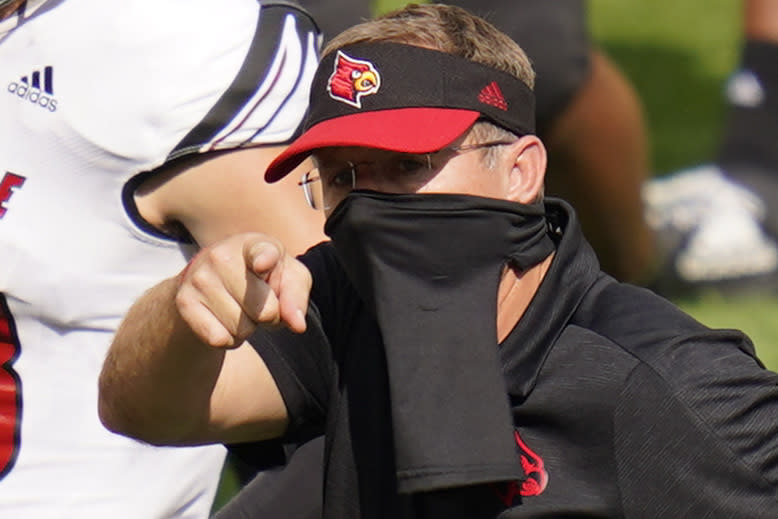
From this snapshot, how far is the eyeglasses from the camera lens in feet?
7.19

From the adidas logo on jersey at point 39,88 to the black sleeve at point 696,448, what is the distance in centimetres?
103

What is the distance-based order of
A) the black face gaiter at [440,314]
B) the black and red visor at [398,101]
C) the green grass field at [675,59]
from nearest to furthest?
the black face gaiter at [440,314] → the black and red visor at [398,101] → the green grass field at [675,59]

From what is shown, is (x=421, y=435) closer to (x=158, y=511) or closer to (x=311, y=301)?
(x=311, y=301)

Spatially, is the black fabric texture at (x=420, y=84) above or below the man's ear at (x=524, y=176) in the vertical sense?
above

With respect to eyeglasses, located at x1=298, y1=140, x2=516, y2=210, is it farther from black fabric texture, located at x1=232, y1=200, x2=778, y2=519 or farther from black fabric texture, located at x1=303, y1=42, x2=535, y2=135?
black fabric texture, located at x1=232, y1=200, x2=778, y2=519

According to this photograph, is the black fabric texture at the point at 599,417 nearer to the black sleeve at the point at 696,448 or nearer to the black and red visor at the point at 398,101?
the black sleeve at the point at 696,448

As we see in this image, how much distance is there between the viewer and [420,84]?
7.29 ft

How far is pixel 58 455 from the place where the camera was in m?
2.63

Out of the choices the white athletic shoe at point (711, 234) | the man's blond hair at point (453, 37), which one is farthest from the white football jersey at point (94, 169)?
the white athletic shoe at point (711, 234)

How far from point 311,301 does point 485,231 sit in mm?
313

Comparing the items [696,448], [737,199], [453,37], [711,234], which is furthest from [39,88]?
[737,199]

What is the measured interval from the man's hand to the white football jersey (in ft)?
1.71

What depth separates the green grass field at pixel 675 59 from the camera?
726 cm

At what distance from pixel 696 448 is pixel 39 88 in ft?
3.84
